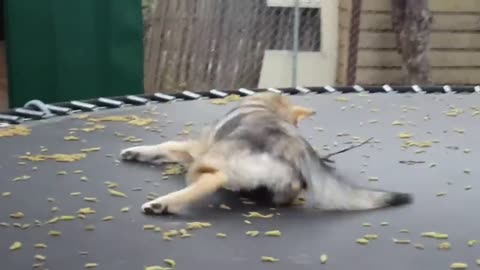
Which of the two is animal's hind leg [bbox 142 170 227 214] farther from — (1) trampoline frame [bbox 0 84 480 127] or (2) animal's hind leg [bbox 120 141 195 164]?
(1) trampoline frame [bbox 0 84 480 127]

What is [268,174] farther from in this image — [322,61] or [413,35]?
[322,61]

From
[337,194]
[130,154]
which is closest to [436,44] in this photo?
[130,154]

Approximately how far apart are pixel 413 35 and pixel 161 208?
3.42 metres

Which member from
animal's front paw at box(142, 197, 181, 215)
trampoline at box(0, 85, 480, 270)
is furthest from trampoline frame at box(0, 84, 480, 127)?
animal's front paw at box(142, 197, 181, 215)

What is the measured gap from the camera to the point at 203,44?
16.2 ft

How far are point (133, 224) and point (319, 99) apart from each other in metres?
1.60

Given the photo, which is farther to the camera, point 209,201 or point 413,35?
point 413,35

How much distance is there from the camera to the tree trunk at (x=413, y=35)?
4816mm

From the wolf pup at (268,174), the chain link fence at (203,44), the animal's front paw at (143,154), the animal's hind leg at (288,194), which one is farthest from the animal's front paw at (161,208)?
the chain link fence at (203,44)

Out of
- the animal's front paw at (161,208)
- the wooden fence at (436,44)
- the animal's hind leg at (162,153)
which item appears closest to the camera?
the animal's front paw at (161,208)

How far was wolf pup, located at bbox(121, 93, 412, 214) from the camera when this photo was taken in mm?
1702

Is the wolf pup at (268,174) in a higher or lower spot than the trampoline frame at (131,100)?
higher

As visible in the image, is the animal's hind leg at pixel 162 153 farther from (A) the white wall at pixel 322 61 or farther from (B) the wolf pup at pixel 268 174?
(A) the white wall at pixel 322 61

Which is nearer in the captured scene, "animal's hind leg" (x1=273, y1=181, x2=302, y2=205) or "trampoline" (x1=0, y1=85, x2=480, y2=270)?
"trampoline" (x1=0, y1=85, x2=480, y2=270)
